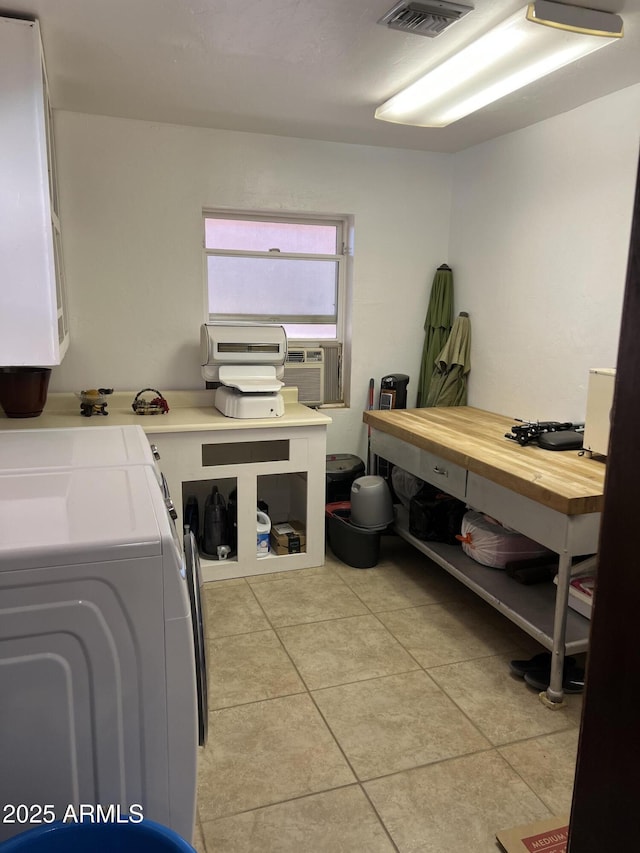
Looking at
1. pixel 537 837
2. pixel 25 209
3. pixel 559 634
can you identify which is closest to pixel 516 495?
pixel 559 634

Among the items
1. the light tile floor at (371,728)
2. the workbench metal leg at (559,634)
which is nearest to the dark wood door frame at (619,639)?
the light tile floor at (371,728)

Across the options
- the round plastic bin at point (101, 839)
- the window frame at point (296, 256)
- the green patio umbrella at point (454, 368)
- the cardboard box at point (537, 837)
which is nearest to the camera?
the round plastic bin at point (101, 839)

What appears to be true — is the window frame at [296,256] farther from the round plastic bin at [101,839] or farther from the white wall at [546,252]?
the round plastic bin at [101,839]

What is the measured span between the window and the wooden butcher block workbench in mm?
786

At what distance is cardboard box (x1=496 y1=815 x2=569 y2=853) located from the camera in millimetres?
1635

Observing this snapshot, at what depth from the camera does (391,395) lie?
13.1 ft

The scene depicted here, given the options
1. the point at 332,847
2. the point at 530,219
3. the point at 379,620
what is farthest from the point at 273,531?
the point at 530,219

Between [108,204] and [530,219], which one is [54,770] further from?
[530,219]

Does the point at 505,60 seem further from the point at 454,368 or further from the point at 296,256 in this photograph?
the point at 454,368

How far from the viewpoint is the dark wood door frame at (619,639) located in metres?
0.59

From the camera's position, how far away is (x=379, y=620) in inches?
115

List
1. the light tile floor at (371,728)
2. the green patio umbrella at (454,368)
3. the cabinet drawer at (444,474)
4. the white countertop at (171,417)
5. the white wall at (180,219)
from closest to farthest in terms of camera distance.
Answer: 1. the light tile floor at (371,728)
2. the cabinet drawer at (444,474)
3. the white countertop at (171,417)
4. the white wall at (180,219)
5. the green patio umbrella at (454,368)

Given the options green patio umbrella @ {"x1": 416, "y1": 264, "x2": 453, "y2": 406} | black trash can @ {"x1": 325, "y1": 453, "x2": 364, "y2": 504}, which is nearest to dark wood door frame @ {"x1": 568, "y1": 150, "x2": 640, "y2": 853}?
black trash can @ {"x1": 325, "y1": 453, "x2": 364, "y2": 504}

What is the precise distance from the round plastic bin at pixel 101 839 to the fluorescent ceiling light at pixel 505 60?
2361 mm
